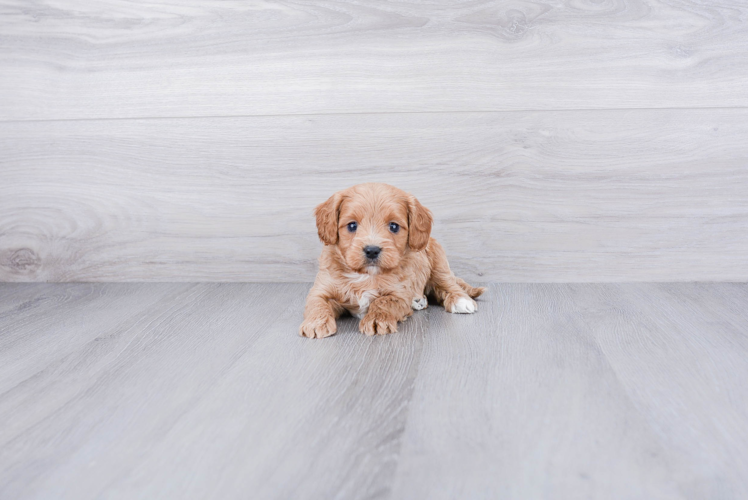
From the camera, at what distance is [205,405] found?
108 cm

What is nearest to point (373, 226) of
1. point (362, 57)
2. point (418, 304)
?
point (418, 304)

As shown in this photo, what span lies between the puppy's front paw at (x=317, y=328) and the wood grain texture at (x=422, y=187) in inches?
23.2

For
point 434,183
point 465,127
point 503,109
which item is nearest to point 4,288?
point 434,183

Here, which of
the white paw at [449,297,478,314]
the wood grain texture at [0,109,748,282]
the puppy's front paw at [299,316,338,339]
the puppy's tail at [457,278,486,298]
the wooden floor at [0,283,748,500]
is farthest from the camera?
the wood grain texture at [0,109,748,282]

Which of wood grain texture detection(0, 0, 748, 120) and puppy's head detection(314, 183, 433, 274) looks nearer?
puppy's head detection(314, 183, 433, 274)

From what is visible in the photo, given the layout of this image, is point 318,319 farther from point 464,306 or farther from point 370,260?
point 464,306

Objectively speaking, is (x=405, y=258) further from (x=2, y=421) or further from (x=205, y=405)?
(x=2, y=421)

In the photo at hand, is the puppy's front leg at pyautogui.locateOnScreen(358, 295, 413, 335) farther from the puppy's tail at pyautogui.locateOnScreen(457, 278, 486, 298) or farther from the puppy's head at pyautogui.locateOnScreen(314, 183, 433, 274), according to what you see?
the puppy's tail at pyautogui.locateOnScreen(457, 278, 486, 298)

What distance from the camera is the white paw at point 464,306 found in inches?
65.7

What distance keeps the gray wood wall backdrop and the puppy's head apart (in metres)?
0.43

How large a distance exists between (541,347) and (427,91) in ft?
3.33

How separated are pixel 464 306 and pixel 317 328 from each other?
0.47 meters

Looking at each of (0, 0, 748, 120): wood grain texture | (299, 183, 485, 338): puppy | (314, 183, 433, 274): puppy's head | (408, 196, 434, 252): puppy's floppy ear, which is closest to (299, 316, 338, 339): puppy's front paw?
(299, 183, 485, 338): puppy

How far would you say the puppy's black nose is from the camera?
148 cm
